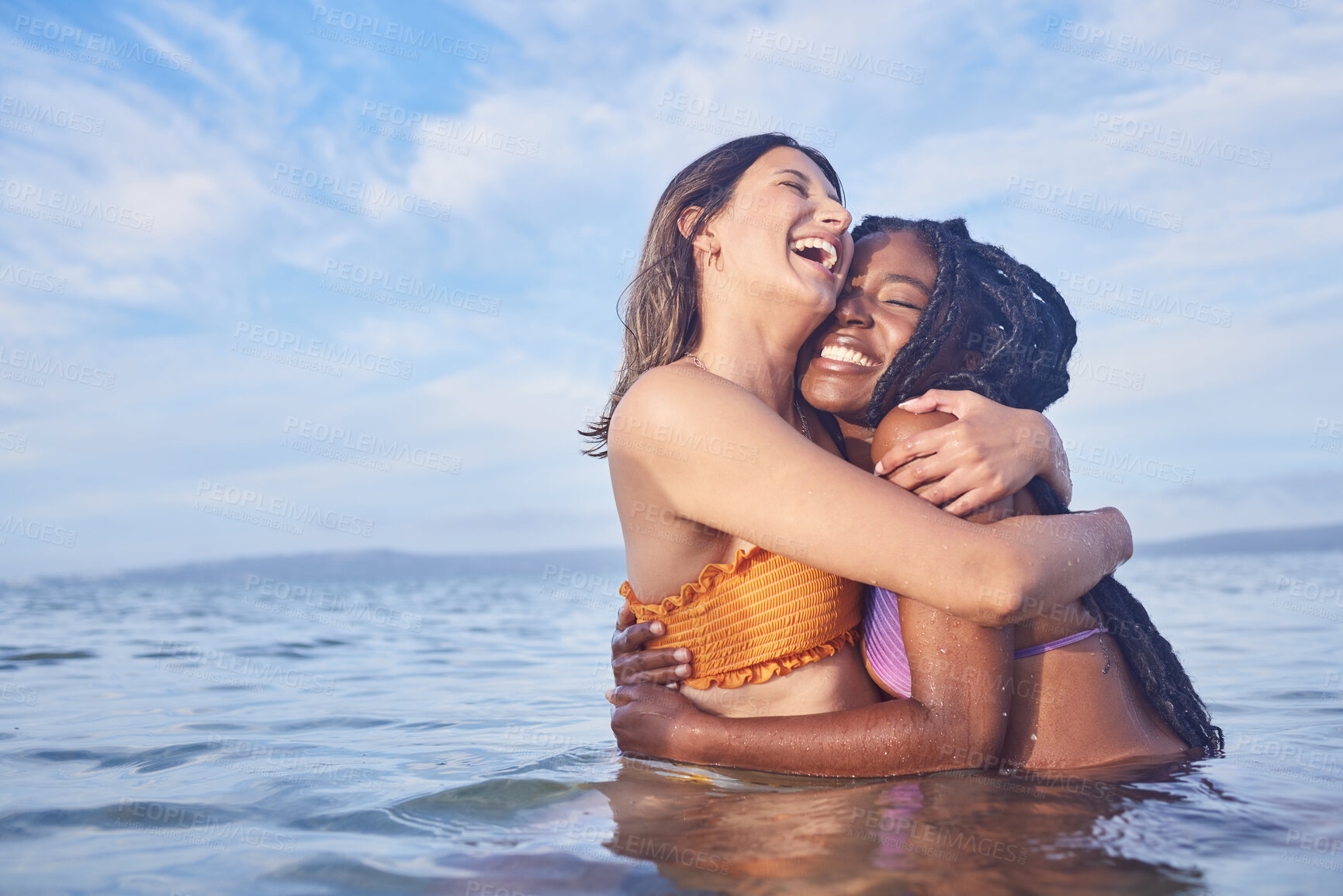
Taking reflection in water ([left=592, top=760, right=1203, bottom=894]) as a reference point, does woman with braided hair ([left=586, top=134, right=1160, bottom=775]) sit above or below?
above

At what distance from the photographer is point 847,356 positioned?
3758mm

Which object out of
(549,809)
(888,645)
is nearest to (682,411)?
(888,645)

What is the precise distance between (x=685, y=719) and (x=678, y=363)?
1.28 m

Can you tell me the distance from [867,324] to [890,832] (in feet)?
6.60

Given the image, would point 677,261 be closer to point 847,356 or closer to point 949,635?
point 847,356

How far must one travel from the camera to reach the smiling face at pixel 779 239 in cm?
363

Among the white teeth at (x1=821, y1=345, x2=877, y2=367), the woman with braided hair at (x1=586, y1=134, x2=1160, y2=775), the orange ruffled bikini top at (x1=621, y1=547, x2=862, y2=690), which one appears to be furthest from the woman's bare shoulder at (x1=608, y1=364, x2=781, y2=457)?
the white teeth at (x1=821, y1=345, x2=877, y2=367)

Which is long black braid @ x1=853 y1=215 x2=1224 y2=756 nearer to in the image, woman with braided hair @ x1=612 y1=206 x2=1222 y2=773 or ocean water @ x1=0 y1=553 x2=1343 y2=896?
woman with braided hair @ x1=612 y1=206 x2=1222 y2=773

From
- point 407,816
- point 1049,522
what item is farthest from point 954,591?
point 407,816

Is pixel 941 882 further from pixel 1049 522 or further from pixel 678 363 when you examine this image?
pixel 678 363

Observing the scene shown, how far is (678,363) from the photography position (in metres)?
3.38

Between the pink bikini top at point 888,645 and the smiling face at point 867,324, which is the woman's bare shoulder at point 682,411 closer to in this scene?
the smiling face at point 867,324

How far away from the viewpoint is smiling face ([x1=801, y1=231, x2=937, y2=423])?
3740 mm

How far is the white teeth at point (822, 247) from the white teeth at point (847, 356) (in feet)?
1.07
